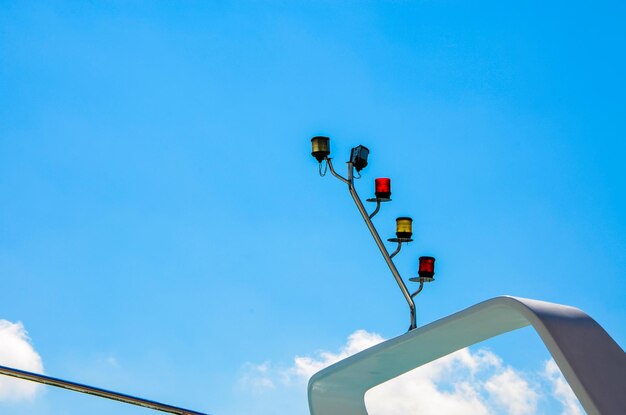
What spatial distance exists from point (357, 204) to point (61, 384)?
4.18 m

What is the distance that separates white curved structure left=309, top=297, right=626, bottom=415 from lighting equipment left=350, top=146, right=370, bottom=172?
15.9 feet

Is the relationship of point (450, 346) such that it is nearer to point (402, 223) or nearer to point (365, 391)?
point (365, 391)

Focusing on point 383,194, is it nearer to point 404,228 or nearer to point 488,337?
point 404,228

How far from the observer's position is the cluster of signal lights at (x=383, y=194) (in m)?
A: 5.78

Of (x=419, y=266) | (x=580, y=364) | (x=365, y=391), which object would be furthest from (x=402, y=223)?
(x=580, y=364)

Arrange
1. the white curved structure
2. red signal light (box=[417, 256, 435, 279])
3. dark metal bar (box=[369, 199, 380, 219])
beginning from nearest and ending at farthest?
the white curved structure < red signal light (box=[417, 256, 435, 279]) < dark metal bar (box=[369, 199, 380, 219])

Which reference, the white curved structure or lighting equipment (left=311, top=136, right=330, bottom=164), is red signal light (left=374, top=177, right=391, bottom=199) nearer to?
lighting equipment (left=311, top=136, right=330, bottom=164)

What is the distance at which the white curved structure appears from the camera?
3.60 feet

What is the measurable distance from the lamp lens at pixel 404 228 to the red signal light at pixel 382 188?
0.21 meters

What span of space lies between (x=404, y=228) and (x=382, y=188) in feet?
1.09

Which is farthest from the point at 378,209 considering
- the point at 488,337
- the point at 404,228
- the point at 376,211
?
the point at 488,337

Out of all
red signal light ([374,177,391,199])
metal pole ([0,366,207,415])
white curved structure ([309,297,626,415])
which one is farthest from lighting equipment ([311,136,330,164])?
white curved structure ([309,297,626,415])

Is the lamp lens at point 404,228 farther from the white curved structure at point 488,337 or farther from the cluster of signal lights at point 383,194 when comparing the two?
the white curved structure at point 488,337

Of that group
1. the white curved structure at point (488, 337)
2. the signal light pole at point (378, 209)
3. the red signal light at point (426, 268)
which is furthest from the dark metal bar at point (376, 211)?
the white curved structure at point (488, 337)
